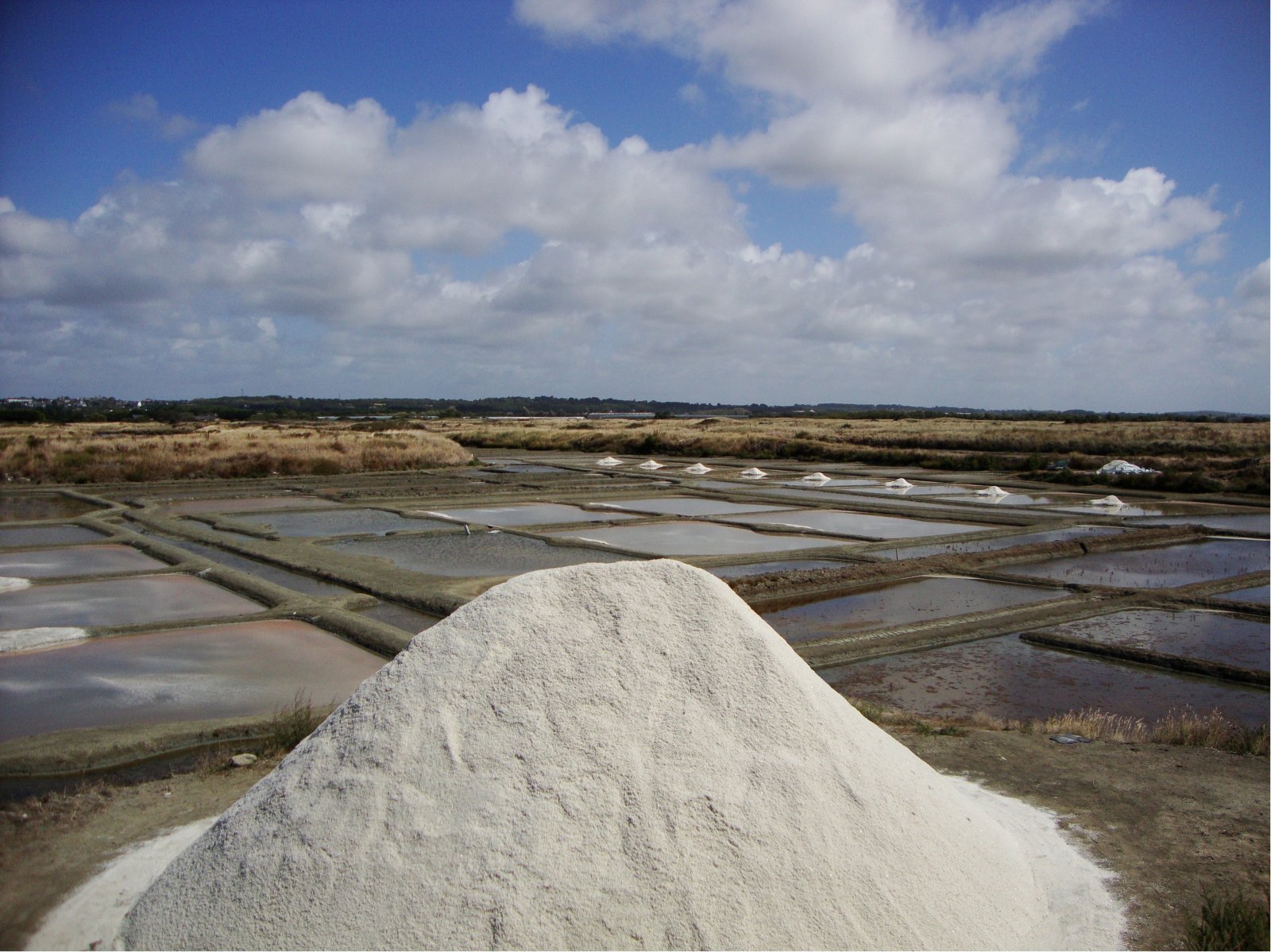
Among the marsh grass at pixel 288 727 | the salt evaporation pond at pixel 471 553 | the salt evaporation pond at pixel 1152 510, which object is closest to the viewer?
the marsh grass at pixel 288 727

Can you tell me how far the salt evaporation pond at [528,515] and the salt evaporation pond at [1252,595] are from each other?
804 cm

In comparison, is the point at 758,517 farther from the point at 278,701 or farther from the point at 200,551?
the point at 278,701

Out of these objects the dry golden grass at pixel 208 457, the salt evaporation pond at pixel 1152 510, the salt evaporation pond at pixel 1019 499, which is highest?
the dry golden grass at pixel 208 457

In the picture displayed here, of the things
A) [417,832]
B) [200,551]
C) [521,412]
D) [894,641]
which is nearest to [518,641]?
[417,832]

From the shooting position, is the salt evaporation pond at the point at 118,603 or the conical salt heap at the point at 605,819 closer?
the conical salt heap at the point at 605,819

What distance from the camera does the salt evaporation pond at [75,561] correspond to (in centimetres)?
964

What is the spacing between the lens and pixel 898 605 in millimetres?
8711

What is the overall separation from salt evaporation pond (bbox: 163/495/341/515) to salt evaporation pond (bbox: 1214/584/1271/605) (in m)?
13.6

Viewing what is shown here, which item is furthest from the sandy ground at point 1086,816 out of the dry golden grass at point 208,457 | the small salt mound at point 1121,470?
the small salt mound at point 1121,470

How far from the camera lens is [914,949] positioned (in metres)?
2.42

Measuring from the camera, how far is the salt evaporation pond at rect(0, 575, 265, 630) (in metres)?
7.44

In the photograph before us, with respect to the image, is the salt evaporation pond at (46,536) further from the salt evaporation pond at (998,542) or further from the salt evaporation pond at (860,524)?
the salt evaporation pond at (998,542)

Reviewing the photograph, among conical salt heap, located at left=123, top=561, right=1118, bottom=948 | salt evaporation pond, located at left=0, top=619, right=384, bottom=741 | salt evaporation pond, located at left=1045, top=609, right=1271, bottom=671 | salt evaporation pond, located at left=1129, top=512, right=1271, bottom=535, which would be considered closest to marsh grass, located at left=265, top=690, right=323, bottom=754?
salt evaporation pond, located at left=0, top=619, right=384, bottom=741

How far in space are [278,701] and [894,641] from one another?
4549 millimetres
